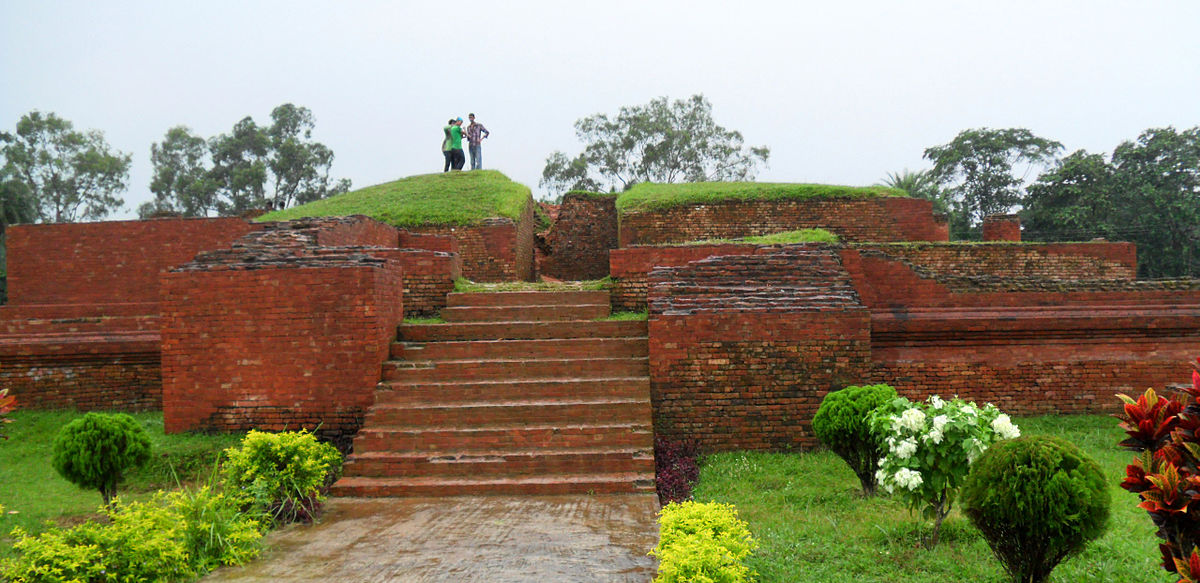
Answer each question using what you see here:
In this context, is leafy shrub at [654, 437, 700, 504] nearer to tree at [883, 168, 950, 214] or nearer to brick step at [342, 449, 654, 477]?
brick step at [342, 449, 654, 477]

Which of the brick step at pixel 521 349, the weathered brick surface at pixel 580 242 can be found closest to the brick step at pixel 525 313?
the brick step at pixel 521 349

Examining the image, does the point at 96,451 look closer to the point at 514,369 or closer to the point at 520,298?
the point at 514,369

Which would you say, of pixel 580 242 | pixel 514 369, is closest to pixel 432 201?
pixel 580 242

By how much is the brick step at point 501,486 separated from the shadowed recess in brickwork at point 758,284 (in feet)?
5.33

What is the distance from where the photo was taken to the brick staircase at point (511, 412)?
512cm

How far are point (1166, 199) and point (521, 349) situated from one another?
19156 mm

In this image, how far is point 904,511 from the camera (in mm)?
4414

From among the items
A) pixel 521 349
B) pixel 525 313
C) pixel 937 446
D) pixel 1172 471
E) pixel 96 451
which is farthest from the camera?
pixel 525 313

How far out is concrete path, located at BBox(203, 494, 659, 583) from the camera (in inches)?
132

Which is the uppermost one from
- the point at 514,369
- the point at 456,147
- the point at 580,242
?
the point at 456,147

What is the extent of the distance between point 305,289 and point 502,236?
5370mm

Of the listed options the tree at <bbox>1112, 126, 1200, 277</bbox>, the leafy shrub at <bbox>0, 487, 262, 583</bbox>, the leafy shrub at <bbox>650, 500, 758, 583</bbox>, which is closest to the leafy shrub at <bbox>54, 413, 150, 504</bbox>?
the leafy shrub at <bbox>0, 487, 262, 583</bbox>

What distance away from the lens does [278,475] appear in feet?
14.8

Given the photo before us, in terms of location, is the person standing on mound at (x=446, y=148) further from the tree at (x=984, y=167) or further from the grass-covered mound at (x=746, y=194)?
the tree at (x=984, y=167)
